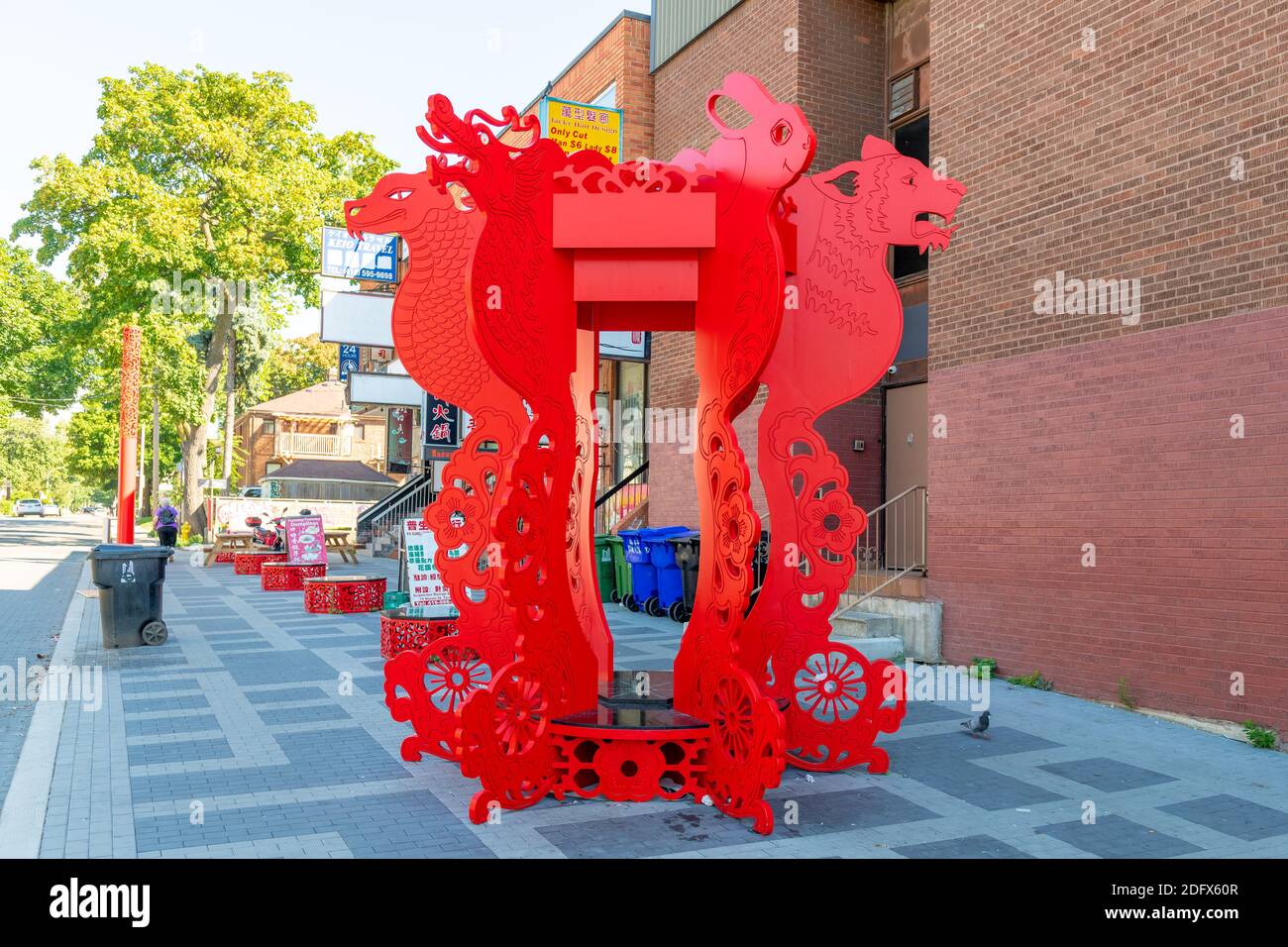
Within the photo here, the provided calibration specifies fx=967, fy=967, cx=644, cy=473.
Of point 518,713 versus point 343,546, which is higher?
point 343,546

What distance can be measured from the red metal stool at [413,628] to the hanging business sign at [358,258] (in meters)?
12.8

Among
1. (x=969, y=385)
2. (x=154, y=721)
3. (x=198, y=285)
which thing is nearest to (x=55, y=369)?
(x=198, y=285)

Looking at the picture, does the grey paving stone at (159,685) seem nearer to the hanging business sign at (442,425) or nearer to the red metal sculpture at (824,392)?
the red metal sculpture at (824,392)

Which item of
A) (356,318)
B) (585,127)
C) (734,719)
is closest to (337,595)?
(356,318)

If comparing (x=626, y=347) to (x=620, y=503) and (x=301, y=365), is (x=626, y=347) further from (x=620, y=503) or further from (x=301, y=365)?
(x=301, y=365)

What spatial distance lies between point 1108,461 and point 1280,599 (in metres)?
1.84

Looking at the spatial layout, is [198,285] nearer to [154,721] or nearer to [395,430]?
[395,430]

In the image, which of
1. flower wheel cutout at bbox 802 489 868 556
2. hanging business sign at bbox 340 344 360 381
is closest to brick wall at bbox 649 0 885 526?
flower wheel cutout at bbox 802 489 868 556

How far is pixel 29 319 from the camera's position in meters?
30.2

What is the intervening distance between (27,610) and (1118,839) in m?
15.0

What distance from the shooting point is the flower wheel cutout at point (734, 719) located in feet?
17.7

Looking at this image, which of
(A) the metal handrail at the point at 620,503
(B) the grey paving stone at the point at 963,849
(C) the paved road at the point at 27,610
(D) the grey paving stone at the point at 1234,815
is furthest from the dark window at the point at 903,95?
(C) the paved road at the point at 27,610

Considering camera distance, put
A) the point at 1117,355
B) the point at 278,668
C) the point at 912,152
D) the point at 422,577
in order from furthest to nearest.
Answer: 1. the point at 912,152
2. the point at 422,577
3. the point at 278,668
4. the point at 1117,355

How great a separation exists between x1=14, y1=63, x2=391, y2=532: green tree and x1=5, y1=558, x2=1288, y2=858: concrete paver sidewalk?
69.7 feet
